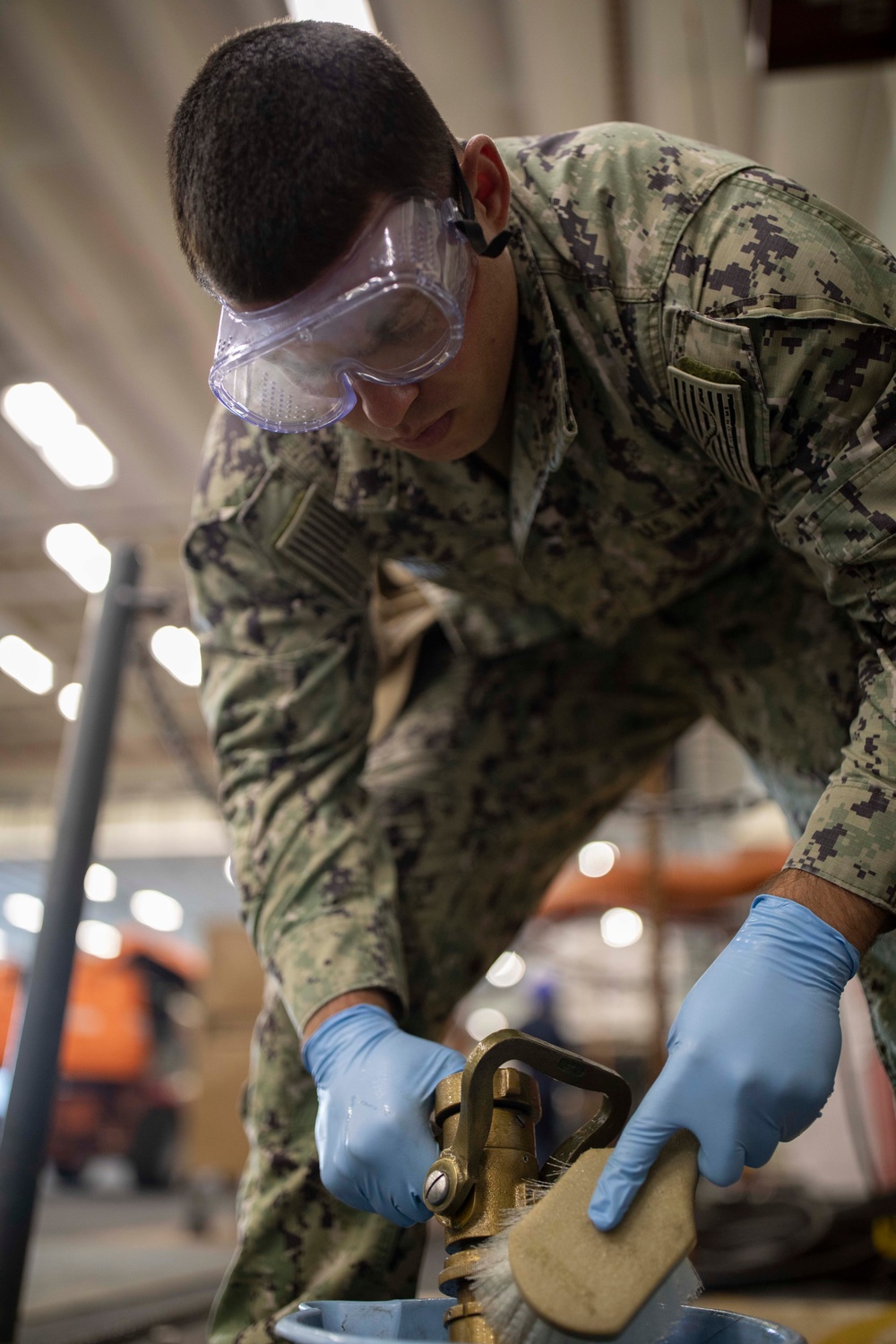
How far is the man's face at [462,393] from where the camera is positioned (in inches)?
39.9

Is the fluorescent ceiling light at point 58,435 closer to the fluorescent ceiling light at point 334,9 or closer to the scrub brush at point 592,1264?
the fluorescent ceiling light at point 334,9

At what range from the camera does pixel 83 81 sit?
12.2ft

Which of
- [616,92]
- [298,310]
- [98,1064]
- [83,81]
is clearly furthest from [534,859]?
[98,1064]

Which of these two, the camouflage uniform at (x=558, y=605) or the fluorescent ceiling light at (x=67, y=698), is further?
the fluorescent ceiling light at (x=67, y=698)

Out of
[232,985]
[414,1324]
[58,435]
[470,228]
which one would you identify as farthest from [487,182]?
[58,435]

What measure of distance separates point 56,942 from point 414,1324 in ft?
4.65

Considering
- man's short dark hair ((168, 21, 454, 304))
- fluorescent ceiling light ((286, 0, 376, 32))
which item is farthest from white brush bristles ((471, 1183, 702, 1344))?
fluorescent ceiling light ((286, 0, 376, 32))

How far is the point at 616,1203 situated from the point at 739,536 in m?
0.79

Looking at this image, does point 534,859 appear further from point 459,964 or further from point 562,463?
point 562,463

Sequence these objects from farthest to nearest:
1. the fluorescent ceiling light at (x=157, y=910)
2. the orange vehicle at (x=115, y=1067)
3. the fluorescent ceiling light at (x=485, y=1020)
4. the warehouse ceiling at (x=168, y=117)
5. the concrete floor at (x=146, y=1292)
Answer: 1. the fluorescent ceiling light at (x=485, y=1020)
2. the fluorescent ceiling light at (x=157, y=910)
3. the orange vehicle at (x=115, y=1067)
4. the warehouse ceiling at (x=168, y=117)
5. the concrete floor at (x=146, y=1292)

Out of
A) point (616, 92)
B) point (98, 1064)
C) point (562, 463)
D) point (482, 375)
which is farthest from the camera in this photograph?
point (98, 1064)

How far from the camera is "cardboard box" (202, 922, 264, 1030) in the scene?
446cm

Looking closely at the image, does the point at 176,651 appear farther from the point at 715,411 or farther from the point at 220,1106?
the point at 715,411

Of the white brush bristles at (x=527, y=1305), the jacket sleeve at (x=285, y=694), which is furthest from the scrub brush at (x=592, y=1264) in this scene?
the jacket sleeve at (x=285, y=694)
